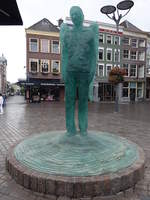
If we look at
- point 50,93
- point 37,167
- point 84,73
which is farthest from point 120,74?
point 50,93

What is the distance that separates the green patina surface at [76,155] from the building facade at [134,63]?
90.1 feet

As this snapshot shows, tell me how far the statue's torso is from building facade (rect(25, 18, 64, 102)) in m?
21.7

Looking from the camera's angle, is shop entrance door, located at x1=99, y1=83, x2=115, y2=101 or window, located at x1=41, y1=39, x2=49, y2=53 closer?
window, located at x1=41, y1=39, x2=49, y2=53

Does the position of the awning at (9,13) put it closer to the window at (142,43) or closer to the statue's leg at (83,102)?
the statue's leg at (83,102)

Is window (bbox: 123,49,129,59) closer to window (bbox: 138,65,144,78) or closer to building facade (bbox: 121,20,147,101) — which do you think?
building facade (bbox: 121,20,147,101)

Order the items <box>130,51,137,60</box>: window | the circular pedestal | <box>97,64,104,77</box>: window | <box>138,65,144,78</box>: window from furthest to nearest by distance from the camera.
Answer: <box>138,65,144,78</box>: window → <box>130,51,137,60</box>: window → <box>97,64,104,77</box>: window → the circular pedestal

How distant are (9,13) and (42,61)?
23.5 meters

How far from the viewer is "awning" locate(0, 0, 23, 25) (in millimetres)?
2857

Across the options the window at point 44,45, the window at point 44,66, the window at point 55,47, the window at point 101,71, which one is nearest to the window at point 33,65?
the window at point 44,66

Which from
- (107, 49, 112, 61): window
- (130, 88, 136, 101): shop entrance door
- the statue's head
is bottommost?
(130, 88, 136, 101): shop entrance door

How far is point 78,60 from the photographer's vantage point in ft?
11.5

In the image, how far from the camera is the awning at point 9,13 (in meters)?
2.86

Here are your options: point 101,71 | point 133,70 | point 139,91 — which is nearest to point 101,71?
point 101,71

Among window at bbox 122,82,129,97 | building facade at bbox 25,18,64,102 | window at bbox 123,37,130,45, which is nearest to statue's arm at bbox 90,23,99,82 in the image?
building facade at bbox 25,18,64,102
